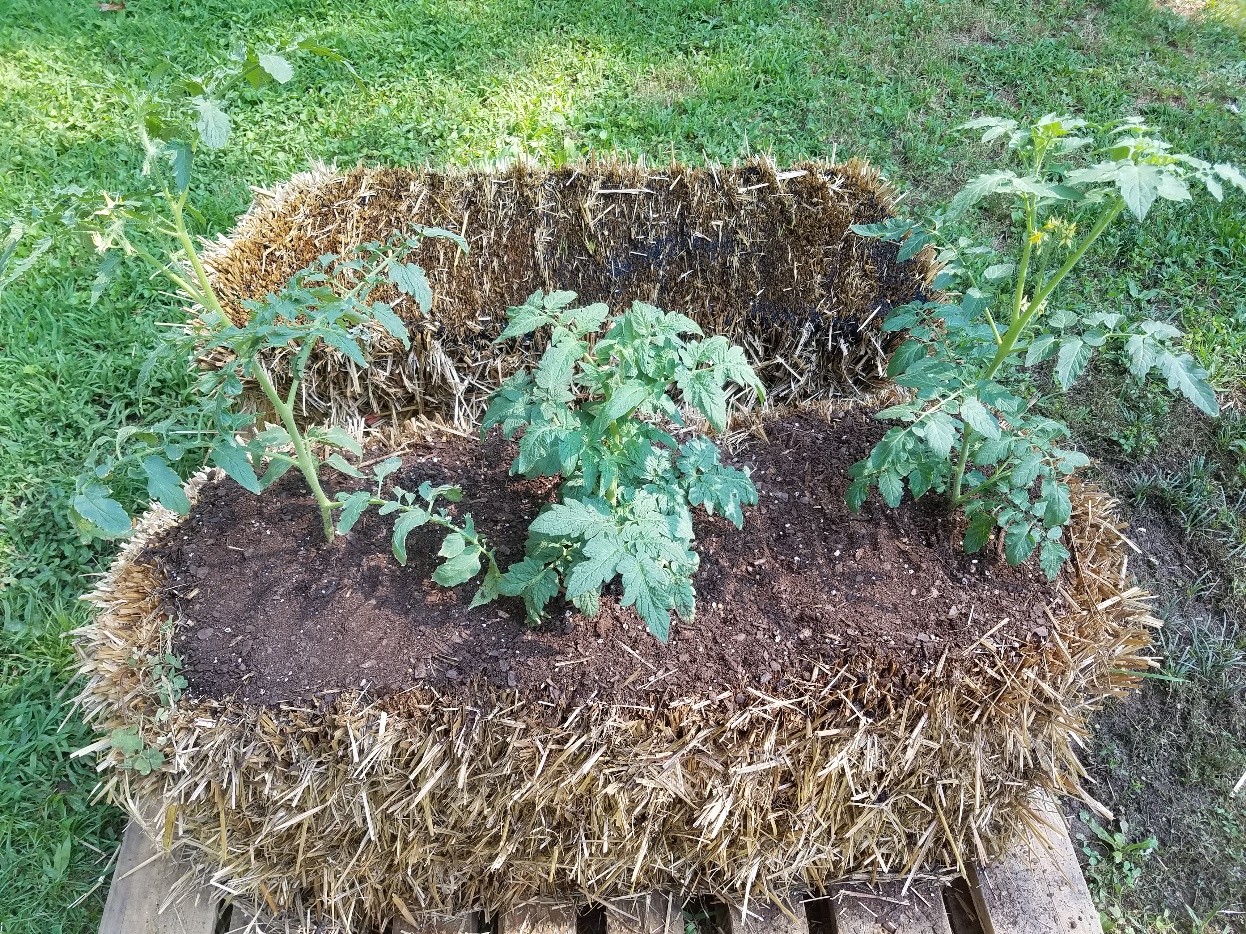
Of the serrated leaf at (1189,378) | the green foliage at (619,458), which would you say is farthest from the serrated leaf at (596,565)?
the serrated leaf at (1189,378)

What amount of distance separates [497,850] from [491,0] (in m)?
4.36

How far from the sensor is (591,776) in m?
1.79

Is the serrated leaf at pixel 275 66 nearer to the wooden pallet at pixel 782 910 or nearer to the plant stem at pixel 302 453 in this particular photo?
the plant stem at pixel 302 453

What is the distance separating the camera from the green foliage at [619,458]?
5.40 ft

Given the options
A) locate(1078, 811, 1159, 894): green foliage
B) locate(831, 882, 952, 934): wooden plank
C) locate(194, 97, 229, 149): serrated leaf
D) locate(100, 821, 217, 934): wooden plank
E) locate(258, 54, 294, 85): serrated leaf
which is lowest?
locate(1078, 811, 1159, 894): green foliage

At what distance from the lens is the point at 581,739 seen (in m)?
1.76

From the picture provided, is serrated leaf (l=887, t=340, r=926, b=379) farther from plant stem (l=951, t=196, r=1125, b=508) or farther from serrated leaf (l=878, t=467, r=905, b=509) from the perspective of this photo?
serrated leaf (l=878, t=467, r=905, b=509)

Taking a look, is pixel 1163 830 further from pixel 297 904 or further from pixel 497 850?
pixel 297 904

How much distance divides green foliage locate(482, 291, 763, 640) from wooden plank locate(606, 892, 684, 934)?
0.75 meters

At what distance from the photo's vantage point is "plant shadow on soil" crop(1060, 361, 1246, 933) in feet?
7.10

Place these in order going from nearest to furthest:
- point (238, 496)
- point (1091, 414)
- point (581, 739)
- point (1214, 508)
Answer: point (581, 739)
point (238, 496)
point (1214, 508)
point (1091, 414)

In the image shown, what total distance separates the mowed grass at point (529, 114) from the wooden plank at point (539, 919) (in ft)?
4.34

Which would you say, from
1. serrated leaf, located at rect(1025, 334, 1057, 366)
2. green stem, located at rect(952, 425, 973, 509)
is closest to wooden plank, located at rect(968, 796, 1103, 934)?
green stem, located at rect(952, 425, 973, 509)

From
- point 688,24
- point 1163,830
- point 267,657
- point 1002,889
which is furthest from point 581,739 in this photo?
point 688,24
